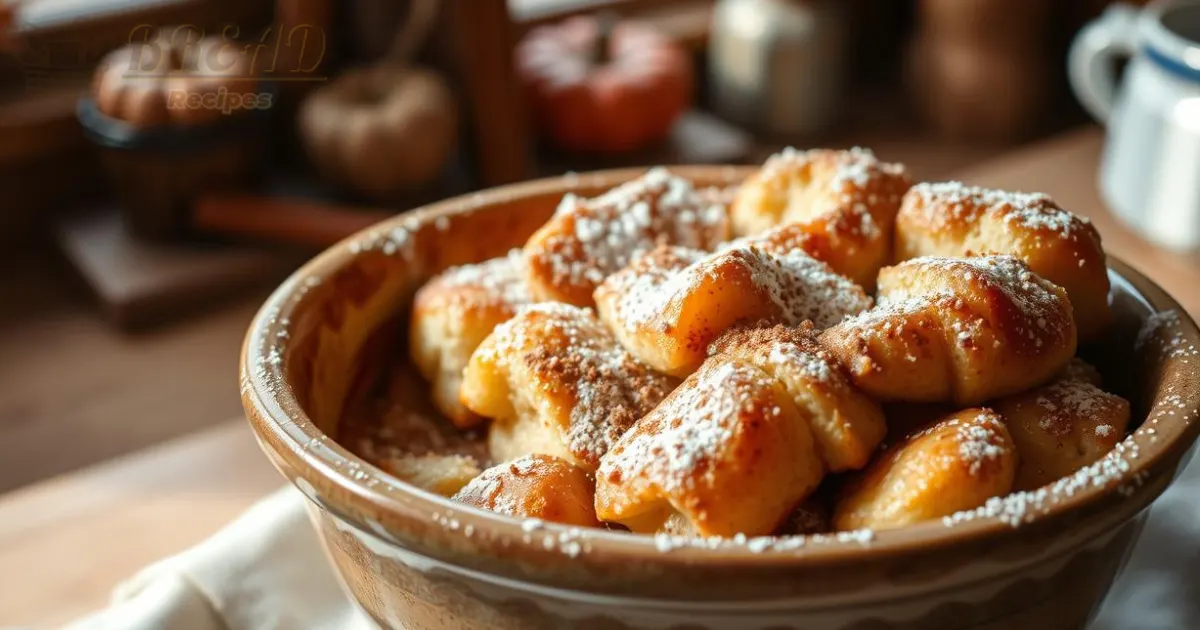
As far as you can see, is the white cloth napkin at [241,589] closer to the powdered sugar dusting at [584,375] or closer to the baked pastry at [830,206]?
the powdered sugar dusting at [584,375]

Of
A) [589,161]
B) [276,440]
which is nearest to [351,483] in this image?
[276,440]

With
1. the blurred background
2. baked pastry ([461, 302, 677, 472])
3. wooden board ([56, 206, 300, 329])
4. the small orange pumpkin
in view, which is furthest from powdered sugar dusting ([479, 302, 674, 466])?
the small orange pumpkin

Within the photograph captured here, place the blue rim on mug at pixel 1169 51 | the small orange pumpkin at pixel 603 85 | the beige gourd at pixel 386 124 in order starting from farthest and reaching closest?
the small orange pumpkin at pixel 603 85, the beige gourd at pixel 386 124, the blue rim on mug at pixel 1169 51

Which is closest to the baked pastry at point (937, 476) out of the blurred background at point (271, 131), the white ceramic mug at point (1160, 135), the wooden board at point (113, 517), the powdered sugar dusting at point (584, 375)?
the powdered sugar dusting at point (584, 375)

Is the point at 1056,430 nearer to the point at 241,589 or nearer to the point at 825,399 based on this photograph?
the point at 825,399

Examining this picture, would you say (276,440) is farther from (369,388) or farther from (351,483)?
(369,388)

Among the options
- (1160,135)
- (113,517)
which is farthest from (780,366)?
(1160,135)
